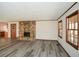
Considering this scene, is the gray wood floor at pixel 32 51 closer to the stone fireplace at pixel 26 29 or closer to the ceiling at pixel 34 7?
the ceiling at pixel 34 7

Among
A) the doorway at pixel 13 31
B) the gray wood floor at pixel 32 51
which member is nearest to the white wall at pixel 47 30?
the doorway at pixel 13 31

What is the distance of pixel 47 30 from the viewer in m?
11.0

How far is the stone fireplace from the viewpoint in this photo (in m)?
13.1

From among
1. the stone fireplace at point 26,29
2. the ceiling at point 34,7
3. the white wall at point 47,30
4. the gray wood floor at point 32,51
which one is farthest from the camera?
the stone fireplace at point 26,29

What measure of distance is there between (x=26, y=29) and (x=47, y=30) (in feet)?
11.9

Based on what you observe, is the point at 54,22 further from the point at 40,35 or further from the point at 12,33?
the point at 12,33

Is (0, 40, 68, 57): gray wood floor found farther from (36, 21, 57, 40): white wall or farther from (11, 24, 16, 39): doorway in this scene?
(11, 24, 16, 39): doorway

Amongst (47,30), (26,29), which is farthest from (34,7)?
(26,29)

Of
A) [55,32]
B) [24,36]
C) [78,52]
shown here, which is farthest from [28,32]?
[78,52]

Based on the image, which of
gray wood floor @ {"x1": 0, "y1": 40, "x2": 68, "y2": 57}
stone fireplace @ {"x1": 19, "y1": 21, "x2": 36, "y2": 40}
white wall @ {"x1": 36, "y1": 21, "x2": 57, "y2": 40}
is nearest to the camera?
gray wood floor @ {"x1": 0, "y1": 40, "x2": 68, "y2": 57}

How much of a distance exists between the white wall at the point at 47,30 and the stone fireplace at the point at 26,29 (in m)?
1.95

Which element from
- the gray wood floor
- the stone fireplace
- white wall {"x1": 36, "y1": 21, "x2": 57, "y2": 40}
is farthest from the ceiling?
the stone fireplace

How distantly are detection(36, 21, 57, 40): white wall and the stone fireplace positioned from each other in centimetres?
195

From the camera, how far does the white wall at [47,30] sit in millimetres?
10867
